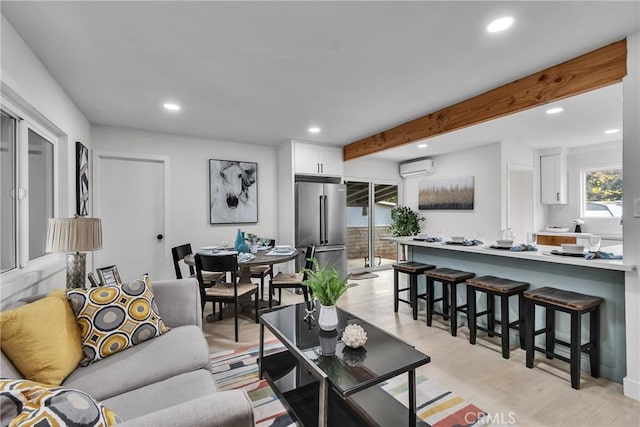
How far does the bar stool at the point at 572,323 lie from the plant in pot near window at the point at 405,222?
3457 millimetres

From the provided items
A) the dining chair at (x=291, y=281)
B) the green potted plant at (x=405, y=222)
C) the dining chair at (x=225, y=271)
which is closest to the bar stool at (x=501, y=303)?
the dining chair at (x=291, y=281)

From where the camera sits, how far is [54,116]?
234 cm

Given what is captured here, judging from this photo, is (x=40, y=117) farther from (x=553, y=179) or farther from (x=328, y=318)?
(x=553, y=179)

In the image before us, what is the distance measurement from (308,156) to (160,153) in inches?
82.6

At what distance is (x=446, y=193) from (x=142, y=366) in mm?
5269

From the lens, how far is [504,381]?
6.79 ft

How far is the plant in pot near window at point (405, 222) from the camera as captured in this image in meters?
5.82

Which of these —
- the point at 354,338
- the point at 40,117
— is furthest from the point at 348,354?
the point at 40,117

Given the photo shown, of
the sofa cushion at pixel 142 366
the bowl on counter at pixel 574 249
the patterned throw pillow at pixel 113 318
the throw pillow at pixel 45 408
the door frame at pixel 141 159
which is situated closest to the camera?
the throw pillow at pixel 45 408

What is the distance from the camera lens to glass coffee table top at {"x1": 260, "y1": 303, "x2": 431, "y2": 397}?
136cm

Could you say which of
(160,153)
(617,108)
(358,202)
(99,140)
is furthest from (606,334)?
(99,140)

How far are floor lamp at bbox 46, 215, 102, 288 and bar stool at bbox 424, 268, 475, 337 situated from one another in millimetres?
2963

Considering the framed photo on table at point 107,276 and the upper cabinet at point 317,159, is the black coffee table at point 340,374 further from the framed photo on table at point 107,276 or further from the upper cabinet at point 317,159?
the upper cabinet at point 317,159

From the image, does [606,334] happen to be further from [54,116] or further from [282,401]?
[54,116]
